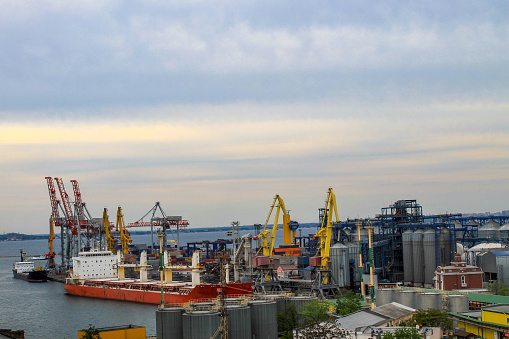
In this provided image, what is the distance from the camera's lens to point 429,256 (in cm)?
7006

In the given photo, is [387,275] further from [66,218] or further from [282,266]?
[66,218]

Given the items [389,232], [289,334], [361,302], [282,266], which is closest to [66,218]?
[282,266]

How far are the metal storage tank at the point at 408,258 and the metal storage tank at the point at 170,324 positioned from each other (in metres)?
38.8

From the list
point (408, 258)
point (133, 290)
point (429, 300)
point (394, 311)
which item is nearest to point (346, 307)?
point (394, 311)

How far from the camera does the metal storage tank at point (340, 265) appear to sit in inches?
2672

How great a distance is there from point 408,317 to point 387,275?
32.7 m

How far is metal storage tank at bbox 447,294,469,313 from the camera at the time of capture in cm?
4781

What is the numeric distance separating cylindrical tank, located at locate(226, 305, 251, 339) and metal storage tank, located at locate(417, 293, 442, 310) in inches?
593

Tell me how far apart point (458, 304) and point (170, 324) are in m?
22.2

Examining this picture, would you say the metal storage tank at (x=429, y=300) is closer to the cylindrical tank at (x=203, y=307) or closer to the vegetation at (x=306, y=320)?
the vegetation at (x=306, y=320)

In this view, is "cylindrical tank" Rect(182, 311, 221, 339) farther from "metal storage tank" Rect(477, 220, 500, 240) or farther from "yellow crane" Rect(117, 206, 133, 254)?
"yellow crane" Rect(117, 206, 133, 254)

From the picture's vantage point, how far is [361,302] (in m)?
55.8

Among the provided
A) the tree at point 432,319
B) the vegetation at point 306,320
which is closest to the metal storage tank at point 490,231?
the tree at point 432,319

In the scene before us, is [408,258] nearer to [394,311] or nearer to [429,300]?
[429,300]
